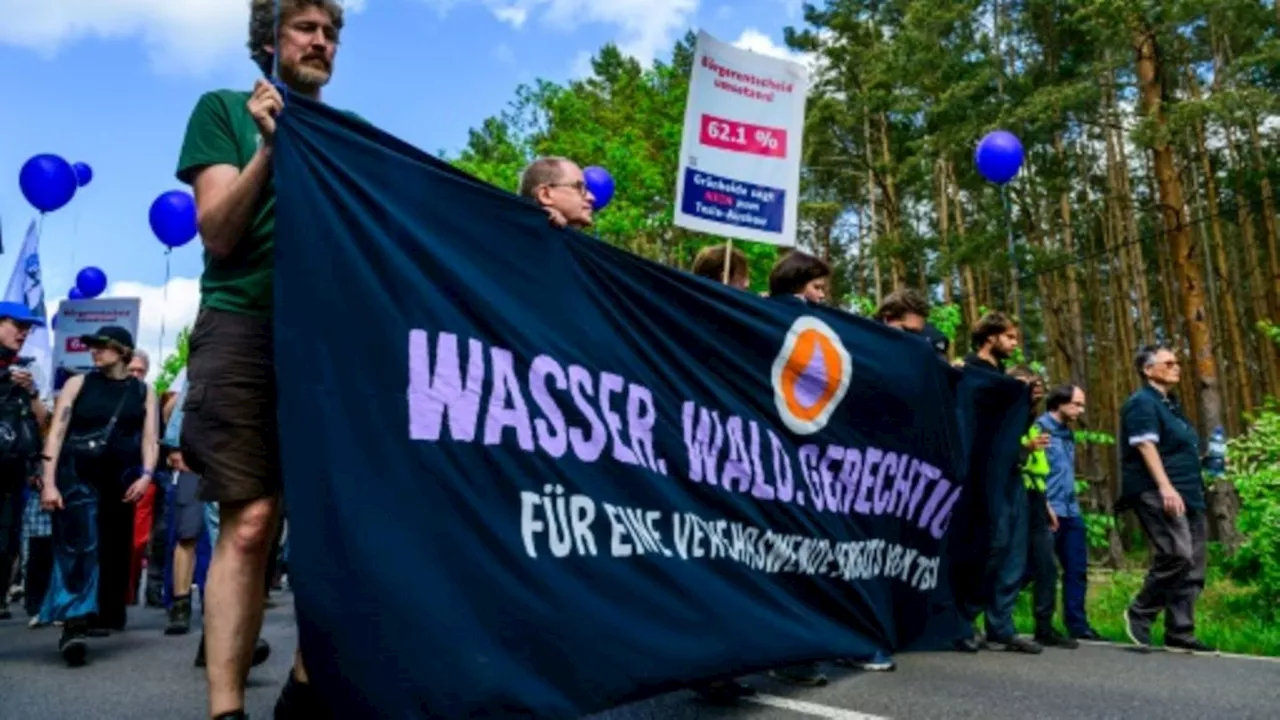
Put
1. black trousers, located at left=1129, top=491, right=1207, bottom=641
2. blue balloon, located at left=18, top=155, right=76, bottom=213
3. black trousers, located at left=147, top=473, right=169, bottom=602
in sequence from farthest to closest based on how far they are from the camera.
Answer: blue balloon, located at left=18, top=155, right=76, bottom=213 → black trousers, located at left=147, top=473, right=169, bottom=602 → black trousers, located at left=1129, top=491, right=1207, bottom=641

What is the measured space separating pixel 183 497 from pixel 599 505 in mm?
5757

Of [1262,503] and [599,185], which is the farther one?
[599,185]

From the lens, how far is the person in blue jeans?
7578 millimetres

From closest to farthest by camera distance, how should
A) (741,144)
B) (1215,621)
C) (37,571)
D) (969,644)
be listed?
1. (969,644)
2. (741,144)
3. (37,571)
4. (1215,621)

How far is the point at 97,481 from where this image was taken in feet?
19.2

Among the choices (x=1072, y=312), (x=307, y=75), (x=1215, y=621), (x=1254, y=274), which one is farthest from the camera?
(x=1254, y=274)

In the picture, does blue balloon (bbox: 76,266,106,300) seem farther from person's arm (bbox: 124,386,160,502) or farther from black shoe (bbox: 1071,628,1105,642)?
black shoe (bbox: 1071,628,1105,642)

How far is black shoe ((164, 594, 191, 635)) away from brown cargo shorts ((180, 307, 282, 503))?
15.7 feet

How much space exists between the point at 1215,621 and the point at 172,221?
12.7 meters

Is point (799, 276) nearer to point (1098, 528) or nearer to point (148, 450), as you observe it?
point (148, 450)

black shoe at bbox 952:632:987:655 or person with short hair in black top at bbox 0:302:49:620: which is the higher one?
person with short hair in black top at bbox 0:302:49:620

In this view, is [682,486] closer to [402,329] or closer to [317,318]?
[402,329]

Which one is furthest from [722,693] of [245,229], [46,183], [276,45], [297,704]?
[46,183]

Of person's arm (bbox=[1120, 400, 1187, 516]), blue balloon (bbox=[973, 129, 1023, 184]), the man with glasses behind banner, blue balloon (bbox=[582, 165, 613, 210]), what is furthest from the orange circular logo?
blue balloon (bbox=[582, 165, 613, 210])
